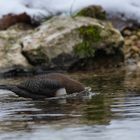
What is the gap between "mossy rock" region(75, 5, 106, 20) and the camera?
18.4 m

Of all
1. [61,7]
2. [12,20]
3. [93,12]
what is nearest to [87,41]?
[93,12]

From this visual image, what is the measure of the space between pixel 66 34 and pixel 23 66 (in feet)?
4.36

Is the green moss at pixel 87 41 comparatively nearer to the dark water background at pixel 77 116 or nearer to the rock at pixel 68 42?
the rock at pixel 68 42

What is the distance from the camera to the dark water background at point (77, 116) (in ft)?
22.6

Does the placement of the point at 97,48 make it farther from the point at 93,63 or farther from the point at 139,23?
the point at 139,23

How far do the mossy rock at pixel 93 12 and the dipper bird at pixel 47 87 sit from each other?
7997 mm

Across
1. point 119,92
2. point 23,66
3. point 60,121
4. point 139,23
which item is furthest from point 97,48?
point 60,121

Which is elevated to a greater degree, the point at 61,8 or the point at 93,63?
the point at 61,8

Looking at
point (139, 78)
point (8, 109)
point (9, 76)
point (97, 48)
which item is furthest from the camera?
point (97, 48)

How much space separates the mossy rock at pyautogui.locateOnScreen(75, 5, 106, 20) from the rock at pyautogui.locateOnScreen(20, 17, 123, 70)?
161 cm

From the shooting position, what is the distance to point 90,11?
18.5 m

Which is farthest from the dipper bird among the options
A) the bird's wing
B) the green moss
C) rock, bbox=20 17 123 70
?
the green moss

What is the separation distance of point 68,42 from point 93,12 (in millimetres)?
2751

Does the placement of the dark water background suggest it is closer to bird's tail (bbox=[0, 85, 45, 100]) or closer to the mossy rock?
bird's tail (bbox=[0, 85, 45, 100])
